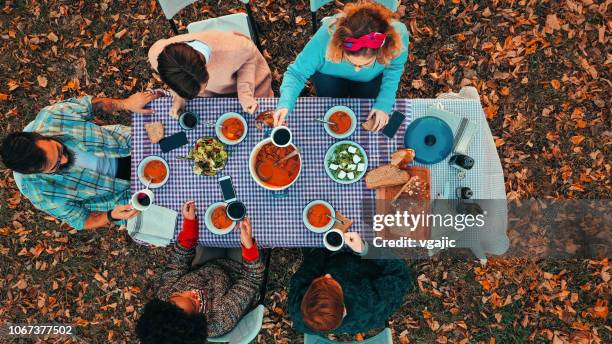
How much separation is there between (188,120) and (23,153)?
1130 millimetres

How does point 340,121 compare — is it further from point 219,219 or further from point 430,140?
point 219,219

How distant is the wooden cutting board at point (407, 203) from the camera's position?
2.83 metres

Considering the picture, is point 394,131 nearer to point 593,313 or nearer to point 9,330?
point 593,313

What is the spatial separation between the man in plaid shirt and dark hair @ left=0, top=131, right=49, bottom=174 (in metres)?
0.01

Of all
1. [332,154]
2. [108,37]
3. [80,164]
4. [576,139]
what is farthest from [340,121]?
[108,37]

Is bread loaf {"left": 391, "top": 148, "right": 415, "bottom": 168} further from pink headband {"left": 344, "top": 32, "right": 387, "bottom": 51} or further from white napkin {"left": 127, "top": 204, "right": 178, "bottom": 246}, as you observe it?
white napkin {"left": 127, "top": 204, "right": 178, "bottom": 246}

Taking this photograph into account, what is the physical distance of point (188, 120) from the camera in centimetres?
298

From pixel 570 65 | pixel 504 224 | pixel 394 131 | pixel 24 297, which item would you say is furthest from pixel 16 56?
pixel 570 65

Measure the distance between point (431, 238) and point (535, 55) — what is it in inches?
109

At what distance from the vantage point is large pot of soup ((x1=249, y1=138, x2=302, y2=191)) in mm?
2867

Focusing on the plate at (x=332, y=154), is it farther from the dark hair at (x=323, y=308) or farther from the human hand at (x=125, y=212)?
the human hand at (x=125, y=212)

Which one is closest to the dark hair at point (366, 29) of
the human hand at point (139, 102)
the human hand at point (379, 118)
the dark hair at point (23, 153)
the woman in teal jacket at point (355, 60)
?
the woman in teal jacket at point (355, 60)

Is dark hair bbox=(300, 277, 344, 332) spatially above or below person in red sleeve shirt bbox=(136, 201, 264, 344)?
above

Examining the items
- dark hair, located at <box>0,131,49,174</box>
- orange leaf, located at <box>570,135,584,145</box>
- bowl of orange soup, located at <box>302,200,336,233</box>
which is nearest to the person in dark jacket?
bowl of orange soup, located at <box>302,200,336,233</box>
